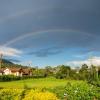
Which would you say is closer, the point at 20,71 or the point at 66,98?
the point at 66,98

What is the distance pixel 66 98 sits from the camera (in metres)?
19.3

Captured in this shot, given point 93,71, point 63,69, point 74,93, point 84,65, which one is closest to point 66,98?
point 74,93

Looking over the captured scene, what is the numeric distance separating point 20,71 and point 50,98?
110 metres

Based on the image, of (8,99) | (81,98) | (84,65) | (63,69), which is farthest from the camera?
(84,65)

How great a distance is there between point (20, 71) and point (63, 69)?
26.9 metres

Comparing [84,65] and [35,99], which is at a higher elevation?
[84,65]

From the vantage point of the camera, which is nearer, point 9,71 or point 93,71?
point 93,71

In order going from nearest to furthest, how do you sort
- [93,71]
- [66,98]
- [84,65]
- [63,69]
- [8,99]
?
1. [66,98]
2. [8,99]
3. [93,71]
4. [63,69]
5. [84,65]

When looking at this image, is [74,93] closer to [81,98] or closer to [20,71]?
[81,98]

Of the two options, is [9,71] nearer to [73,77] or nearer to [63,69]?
[63,69]

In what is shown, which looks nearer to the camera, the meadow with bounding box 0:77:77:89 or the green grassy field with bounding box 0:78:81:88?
the meadow with bounding box 0:77:77:89

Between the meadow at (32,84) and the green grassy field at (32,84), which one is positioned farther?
the green grassy field at (32,84)

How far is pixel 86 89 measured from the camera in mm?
18891

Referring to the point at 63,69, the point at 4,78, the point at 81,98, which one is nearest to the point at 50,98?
the point at 81,98
